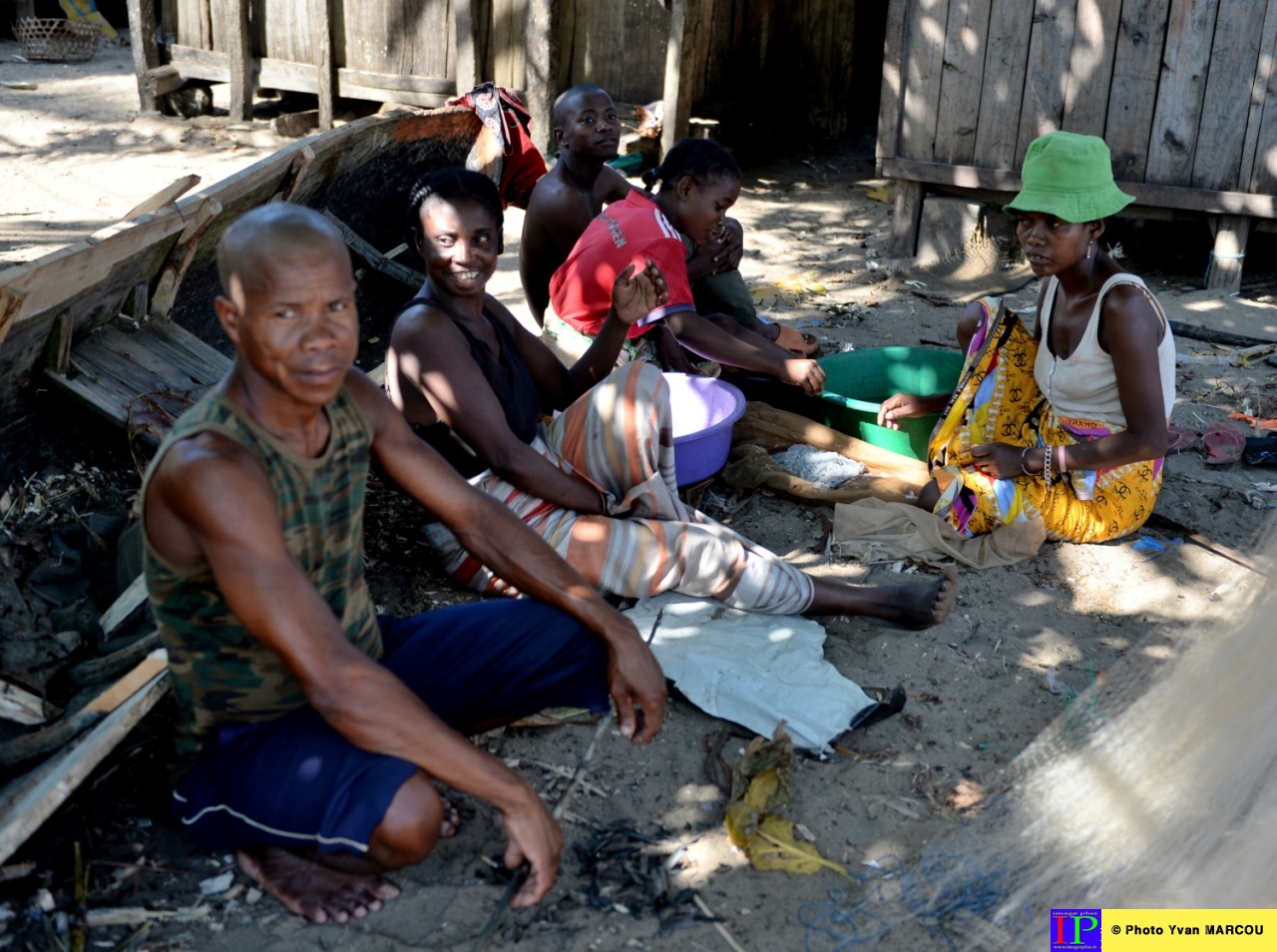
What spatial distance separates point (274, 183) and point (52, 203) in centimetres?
420

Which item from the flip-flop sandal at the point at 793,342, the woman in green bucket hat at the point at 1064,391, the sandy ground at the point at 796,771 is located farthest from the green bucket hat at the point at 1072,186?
the flip-flop sandal at the point at 793,342

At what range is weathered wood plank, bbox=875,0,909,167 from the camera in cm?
650

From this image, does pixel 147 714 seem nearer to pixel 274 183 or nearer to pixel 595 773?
pixel 595 773

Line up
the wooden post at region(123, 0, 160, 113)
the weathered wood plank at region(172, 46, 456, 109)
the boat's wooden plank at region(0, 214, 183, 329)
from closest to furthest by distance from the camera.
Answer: the boat's wooden plank at region(0, 214, 183, 329)
the weathered wood plank at region(172, 46, 456, 109)
the wooden post at region(123, 0, 160, 113)

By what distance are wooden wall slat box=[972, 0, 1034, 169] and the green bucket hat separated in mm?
3137

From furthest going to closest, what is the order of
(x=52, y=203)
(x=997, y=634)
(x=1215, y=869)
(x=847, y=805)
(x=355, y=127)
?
(x=52, y=203) → (x=355, y=127) → (x=997, y=634) → (x=847, y=805) → (x=1215, y=869)

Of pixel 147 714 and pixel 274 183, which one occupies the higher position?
pixel 274 183

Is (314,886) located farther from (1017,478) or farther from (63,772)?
(1017,478)

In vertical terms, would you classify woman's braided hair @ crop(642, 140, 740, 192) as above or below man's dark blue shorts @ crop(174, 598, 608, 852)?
above

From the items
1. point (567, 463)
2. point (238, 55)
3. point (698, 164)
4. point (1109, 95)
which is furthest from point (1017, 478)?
point (238, 55)

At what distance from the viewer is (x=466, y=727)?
260 centimetres

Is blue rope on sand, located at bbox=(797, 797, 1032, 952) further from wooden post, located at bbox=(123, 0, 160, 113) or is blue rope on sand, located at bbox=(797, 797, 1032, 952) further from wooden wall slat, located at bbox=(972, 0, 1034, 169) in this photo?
wooden post, located at bbox=(123, 0, 160, 113)

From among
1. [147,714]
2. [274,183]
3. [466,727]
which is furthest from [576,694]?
[274,183]

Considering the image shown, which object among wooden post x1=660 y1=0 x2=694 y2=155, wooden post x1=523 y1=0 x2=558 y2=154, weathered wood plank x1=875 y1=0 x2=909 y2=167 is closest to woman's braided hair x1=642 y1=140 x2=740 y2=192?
weathered wood plank x1=875 y1=0 x2=909 y2=167
